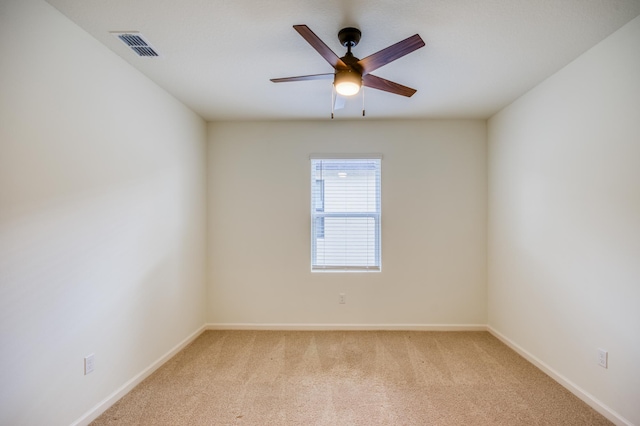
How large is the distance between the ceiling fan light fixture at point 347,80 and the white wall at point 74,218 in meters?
1.69

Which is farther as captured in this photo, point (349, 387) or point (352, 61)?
point (349, 387)

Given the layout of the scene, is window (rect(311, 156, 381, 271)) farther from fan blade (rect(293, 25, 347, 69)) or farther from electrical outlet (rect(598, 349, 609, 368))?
electrical outlet (rect(598, 349, 609, 368))

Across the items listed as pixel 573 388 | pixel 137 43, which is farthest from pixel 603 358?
pixel 137 43

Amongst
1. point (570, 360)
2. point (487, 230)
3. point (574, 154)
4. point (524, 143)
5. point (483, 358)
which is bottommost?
point (483, 358)

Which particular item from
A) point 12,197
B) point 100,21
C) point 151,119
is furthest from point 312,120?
point 12,197

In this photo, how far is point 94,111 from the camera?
6.52 feet

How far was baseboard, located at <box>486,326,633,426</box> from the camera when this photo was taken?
6.27 feet

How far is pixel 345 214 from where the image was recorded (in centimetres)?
367

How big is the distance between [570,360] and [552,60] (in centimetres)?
237

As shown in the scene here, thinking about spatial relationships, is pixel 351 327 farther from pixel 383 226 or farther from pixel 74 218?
pixel 74 218

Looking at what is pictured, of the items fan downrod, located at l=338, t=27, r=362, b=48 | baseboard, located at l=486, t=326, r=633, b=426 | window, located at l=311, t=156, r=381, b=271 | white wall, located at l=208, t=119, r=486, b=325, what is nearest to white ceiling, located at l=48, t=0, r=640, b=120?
fan downrod, located at l=338, t=27, r=362, b=48

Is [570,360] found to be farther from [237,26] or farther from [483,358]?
[237,26]

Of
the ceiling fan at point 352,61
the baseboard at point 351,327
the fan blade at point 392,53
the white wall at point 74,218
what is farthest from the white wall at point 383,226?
the fan blade at point 392,53

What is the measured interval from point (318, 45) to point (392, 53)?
0.44m
